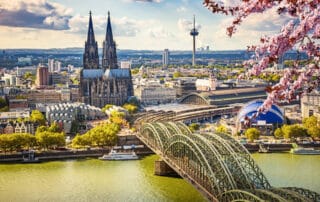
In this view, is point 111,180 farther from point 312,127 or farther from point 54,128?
point 312,127

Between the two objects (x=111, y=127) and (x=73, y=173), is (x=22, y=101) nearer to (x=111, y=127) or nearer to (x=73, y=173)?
(x=111, y=127)

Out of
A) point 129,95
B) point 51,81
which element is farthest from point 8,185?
point 51,81

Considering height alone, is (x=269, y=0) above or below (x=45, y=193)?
above

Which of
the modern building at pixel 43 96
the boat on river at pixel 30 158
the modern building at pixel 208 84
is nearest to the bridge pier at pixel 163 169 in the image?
the boat on river at pixel 30 158

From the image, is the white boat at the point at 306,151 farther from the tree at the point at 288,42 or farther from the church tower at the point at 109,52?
the church tower at the point at 109,52

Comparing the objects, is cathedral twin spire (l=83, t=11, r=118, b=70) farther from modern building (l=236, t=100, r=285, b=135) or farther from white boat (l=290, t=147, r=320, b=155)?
white boat (l=290, t=147, r=320, b=155)

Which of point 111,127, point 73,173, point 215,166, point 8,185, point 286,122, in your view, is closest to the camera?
point 215,166

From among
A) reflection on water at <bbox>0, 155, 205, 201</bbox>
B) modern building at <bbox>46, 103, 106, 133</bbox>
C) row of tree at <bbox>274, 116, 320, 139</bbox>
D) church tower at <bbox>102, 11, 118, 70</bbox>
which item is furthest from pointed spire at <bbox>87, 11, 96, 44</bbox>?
reflection on water at <bbox>0, 155, 205, 201</bbox>

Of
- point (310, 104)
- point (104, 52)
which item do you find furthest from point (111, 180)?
point (104, 52)
